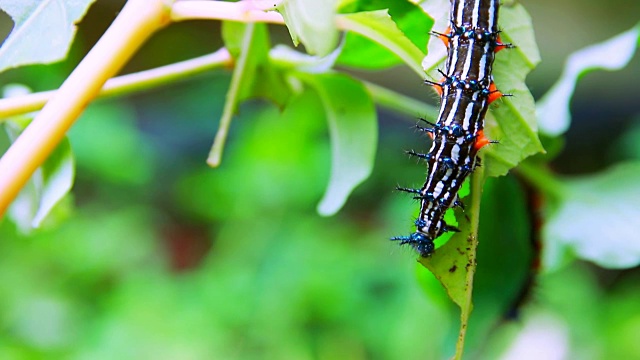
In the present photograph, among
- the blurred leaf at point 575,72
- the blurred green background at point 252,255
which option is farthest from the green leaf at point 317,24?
the blurred green background at point 252,255

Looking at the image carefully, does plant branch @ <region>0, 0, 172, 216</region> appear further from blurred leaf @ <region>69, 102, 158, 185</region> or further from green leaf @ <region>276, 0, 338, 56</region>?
blurred leaf @ <region>69, 102, 158, 185</region>

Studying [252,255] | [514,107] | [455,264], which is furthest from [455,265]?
[252,255]

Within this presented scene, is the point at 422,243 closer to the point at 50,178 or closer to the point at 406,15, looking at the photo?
the point at 406,15

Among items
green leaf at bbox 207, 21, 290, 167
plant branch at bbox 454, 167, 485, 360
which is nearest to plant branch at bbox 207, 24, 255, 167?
green leaf at bbox 207, 21, 290, 167

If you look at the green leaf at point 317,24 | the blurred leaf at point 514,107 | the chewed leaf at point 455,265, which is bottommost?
the chewed leaf at point 455,265

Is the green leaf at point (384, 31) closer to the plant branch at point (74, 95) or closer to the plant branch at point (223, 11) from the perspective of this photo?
the plant branch at point (223, 11)

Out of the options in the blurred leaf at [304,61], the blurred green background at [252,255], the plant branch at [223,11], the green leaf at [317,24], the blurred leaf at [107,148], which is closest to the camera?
the green leaf at [317,24]

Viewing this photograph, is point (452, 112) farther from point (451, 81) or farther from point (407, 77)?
point (407, 77)
